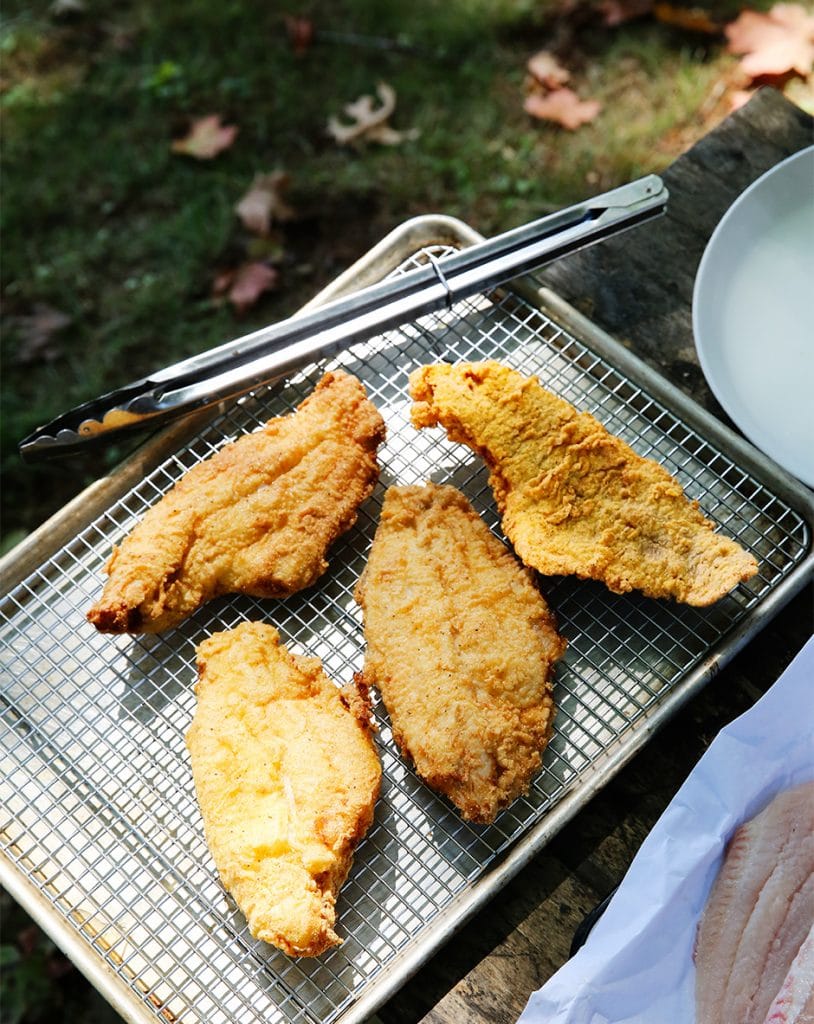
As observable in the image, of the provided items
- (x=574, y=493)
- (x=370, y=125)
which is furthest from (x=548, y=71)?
(x=574, y=493)

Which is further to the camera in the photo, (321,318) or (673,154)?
(673,154)

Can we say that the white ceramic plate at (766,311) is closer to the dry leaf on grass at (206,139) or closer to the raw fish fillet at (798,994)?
the raw fish fillet at (798,994)

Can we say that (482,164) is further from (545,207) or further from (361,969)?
(361,969)

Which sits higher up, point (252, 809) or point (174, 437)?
point (174, 437)

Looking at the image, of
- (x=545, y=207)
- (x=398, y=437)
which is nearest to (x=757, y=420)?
(x=398, y=437)

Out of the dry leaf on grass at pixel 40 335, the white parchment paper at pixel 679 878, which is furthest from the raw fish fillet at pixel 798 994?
the dry leaf on grass at pixel 40 335

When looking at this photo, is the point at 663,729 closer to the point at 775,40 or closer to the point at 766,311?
the point at 766,311

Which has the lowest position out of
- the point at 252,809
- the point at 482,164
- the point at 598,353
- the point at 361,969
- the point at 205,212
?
the point at 361,969
